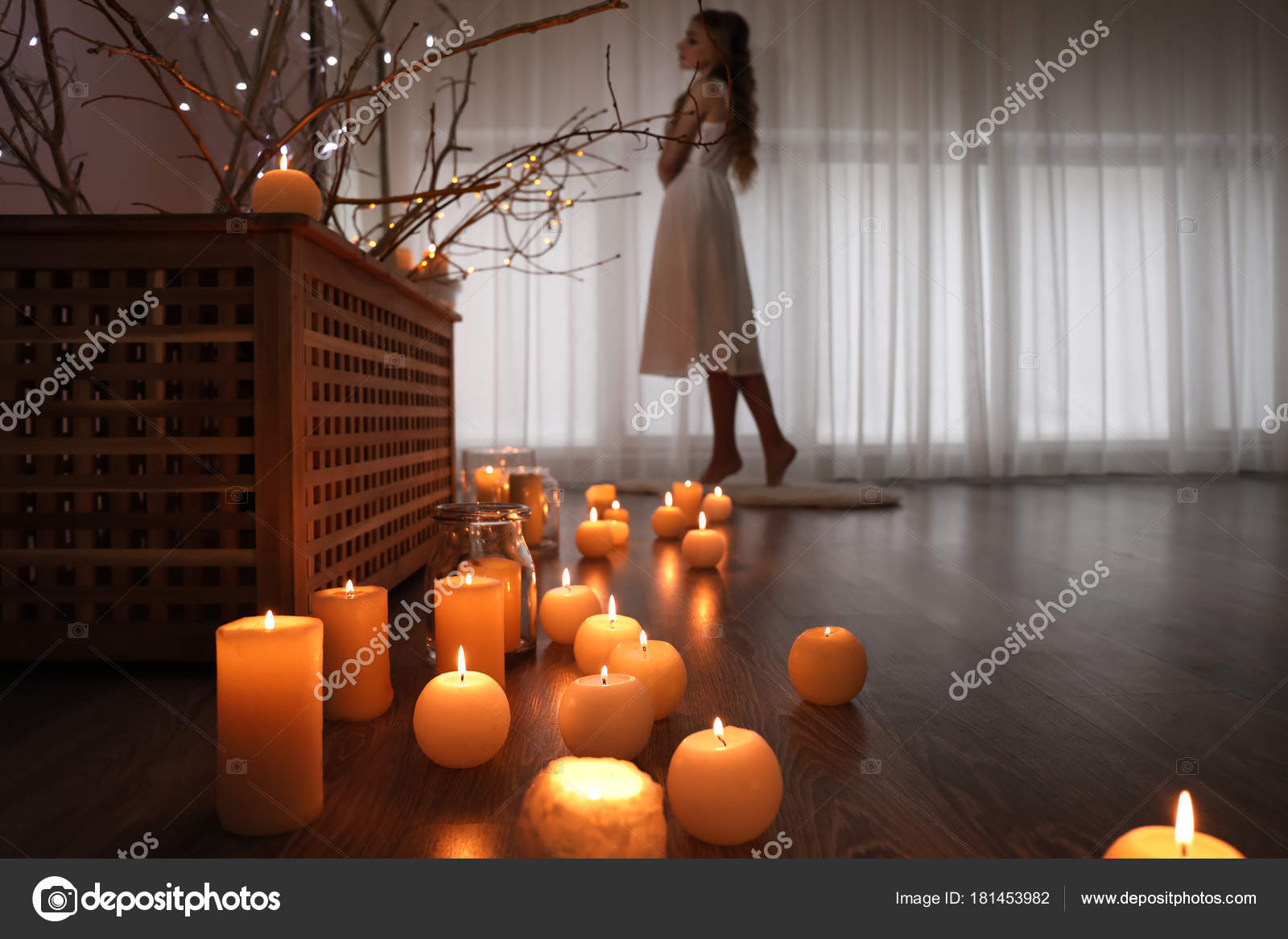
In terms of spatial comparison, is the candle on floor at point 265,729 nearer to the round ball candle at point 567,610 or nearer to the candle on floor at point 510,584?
the candle on floor at point 510,584

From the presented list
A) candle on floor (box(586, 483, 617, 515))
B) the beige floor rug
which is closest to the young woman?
the beige floor rug

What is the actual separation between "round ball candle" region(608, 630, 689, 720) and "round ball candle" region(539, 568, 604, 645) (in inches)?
10.0

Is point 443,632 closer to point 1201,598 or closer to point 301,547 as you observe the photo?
point 301,547

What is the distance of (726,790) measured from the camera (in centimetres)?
63

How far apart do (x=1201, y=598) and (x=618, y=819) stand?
129 cm

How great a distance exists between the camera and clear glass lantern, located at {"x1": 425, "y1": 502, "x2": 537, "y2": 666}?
1.08m

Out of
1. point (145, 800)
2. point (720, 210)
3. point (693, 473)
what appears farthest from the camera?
point (693, 473)

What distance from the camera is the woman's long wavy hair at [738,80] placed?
347 centimetres

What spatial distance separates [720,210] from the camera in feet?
11.5

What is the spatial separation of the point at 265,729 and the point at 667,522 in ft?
5.24

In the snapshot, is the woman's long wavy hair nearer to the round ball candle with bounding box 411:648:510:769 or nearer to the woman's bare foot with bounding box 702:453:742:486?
the woman's bare foot with bounding box 702:453:742:486

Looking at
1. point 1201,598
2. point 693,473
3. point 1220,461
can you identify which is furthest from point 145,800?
point 1220,461

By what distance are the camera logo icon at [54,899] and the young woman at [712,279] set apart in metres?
3.00
